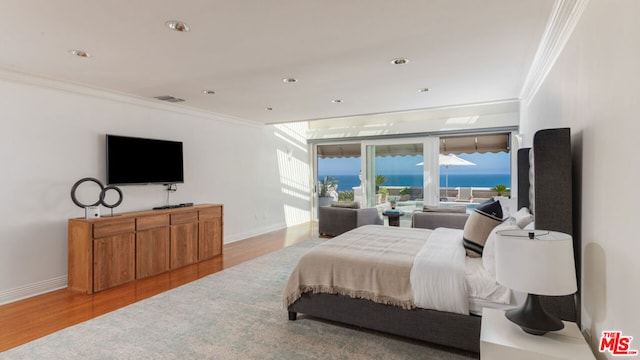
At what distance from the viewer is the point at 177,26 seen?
8.29 feet

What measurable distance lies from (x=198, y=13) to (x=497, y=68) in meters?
3.05

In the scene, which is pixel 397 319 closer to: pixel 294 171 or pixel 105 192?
pixel 105 192

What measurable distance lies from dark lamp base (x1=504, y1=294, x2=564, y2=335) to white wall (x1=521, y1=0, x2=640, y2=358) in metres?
0.22

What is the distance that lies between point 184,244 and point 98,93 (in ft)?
7.72

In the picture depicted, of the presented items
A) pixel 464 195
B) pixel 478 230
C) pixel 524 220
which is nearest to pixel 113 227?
pixel 478 230

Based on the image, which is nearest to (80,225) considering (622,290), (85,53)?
(85,53)

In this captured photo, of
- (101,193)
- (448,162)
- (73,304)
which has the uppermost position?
(448,162)

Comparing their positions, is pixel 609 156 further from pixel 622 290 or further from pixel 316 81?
pixel 316 81

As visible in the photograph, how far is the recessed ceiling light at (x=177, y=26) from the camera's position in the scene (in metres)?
2.47

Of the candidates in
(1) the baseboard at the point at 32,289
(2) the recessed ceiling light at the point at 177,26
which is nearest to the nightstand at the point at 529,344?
(2) the recessed ceiling light at the point at 177,26

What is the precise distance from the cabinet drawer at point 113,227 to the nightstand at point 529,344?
4.05 meters

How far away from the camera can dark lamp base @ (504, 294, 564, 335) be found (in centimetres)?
165

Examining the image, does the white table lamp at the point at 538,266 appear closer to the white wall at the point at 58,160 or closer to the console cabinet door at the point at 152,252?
the console cabinet door at the point at 152,252
